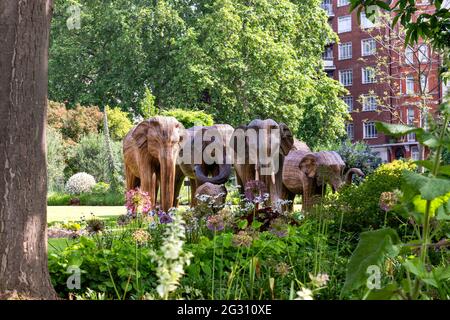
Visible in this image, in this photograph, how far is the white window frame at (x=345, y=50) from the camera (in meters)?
54.4

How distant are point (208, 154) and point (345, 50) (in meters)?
45.3

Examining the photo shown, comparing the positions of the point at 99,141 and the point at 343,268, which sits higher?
the point at 99,141

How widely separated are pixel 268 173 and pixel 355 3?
17.2ft

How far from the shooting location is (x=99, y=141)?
32.2 metres

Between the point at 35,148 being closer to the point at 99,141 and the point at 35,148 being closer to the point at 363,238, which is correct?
the point at 363,238

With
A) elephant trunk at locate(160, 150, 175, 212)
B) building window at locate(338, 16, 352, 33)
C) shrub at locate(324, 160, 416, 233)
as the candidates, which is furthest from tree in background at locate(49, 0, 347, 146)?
shrub at locate(324, 160, 416, 233)

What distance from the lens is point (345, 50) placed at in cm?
5484

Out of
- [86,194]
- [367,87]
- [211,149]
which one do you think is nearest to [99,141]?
[86,194]

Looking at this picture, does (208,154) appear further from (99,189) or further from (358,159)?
(99,189)

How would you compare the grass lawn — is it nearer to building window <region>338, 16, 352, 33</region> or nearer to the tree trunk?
the tree trunk

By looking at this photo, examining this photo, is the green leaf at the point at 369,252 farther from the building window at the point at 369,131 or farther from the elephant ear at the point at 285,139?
the building window at the point at 369,131

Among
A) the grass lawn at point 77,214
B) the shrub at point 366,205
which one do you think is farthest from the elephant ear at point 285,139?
the grass lawn at point 77,214

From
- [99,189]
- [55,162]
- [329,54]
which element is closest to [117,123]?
[55,162]

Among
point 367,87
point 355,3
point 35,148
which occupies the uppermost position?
point 367,87
